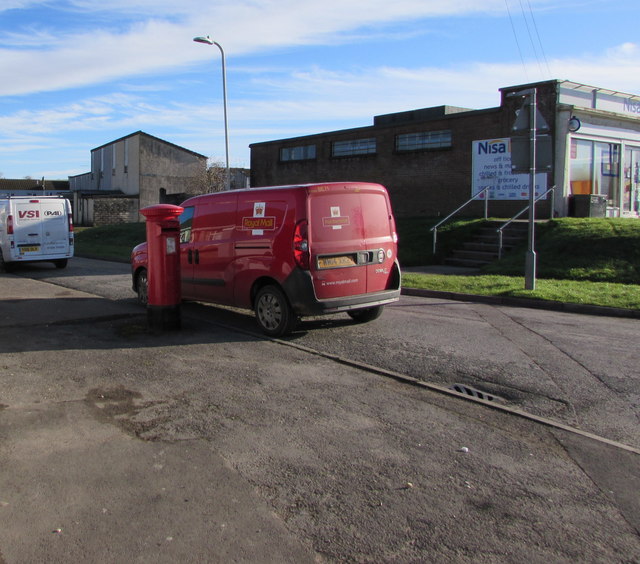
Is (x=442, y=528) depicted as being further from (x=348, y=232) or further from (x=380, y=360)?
(x=348, y=232)

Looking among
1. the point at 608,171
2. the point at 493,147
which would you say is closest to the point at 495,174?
the point at 493,147

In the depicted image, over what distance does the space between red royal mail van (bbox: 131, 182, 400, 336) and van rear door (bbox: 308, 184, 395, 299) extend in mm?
13

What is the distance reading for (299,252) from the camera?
25.8 ft

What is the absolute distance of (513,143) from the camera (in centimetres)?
1205

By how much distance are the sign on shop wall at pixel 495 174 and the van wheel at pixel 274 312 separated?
576 inches

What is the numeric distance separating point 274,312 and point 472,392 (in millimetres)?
3165

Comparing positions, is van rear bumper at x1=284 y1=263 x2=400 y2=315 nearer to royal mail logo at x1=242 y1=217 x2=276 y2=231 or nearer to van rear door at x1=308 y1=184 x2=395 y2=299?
van rear door at x1=308 y1=184 x2=395 y2=299

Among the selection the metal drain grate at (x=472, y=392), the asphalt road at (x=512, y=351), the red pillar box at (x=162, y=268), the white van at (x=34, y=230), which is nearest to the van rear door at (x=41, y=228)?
the white van at (x=34, y=230)

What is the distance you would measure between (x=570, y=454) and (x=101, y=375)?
4.47 meters

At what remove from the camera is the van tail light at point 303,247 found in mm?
7855

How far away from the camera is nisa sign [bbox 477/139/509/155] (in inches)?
851

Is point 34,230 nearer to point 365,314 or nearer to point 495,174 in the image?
point 365,314

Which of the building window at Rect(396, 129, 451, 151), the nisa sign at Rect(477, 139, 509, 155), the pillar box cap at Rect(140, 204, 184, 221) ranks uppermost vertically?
the building window at Rect(396, 129, 451, 151)

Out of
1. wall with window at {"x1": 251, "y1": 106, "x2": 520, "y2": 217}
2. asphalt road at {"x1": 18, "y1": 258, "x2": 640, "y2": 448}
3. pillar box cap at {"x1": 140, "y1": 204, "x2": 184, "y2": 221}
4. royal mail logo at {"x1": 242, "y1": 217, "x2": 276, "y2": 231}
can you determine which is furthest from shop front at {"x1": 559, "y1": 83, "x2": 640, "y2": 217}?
pillar box cap at {"x1": 140, "y1": 204, "x2": 184, "y2": 221}
